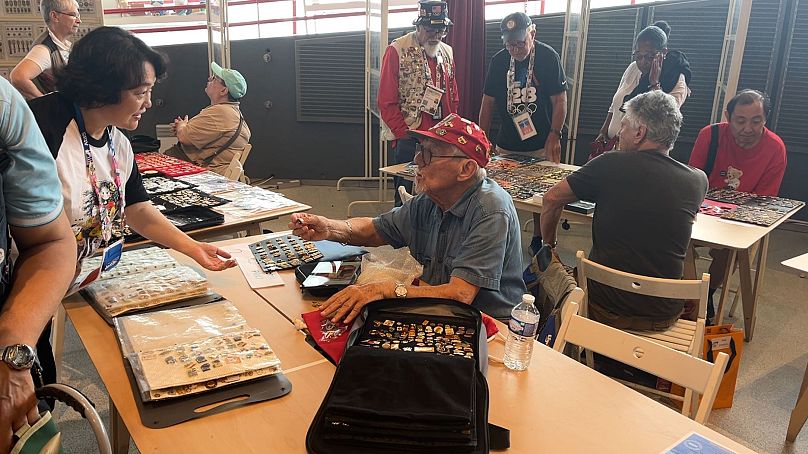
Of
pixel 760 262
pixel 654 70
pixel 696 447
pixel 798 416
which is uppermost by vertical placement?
pixel 654 70

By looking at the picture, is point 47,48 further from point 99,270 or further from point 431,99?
point 99,270

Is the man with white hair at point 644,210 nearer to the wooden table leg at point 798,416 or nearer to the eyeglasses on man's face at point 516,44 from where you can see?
the wooden table leg at point 798,416

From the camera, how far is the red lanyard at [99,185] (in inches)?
71.7

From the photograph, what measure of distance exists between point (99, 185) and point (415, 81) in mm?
2763

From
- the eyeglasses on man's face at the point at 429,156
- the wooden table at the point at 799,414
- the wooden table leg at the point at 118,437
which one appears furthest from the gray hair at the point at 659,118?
the wooden table leg at the point at 118,437

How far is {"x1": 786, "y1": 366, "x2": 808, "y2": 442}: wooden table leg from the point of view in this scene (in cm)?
244

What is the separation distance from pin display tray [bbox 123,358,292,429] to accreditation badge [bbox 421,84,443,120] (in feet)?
10.3

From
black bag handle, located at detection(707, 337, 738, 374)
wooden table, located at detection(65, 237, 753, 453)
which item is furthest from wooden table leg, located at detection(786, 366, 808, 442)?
wooden table, located at detection(65, 237, 753, 453)

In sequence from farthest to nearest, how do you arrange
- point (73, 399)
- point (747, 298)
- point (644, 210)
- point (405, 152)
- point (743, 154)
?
point (405, 152)
point (743, 154)
point (747, 298)
point (644, 210)
point (73, 399)

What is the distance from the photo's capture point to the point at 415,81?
4281mm

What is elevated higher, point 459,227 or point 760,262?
point 459,227

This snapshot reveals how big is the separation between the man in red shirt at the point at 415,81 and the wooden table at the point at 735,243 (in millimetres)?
1362

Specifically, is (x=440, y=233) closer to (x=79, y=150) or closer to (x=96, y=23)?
(x=79, y=150)

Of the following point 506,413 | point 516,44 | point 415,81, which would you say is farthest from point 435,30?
point 506,413
